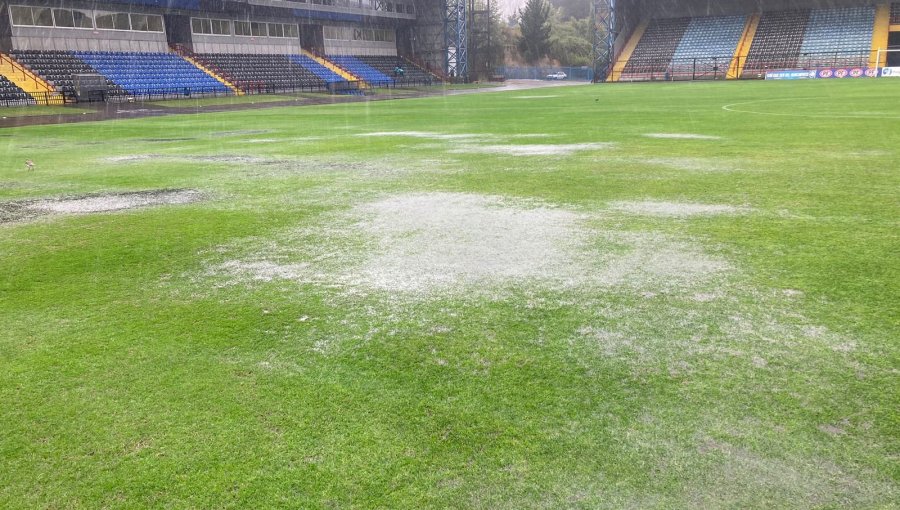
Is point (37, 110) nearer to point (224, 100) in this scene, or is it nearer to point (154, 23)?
point (224, 100)

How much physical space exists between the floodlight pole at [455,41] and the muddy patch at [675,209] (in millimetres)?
55952

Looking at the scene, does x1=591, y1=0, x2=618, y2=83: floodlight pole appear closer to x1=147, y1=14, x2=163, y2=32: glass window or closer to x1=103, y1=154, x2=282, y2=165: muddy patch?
x1=147, y1=14, x2=163, y2=32: glass window

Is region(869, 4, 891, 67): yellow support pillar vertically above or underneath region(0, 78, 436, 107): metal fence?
above

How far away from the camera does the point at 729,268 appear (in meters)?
4.68

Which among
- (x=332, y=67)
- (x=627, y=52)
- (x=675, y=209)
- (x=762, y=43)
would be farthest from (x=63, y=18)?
(x=762, y=43)

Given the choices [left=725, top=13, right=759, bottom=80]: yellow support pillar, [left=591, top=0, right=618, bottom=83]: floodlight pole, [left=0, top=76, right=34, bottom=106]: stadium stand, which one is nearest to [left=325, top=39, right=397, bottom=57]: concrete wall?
[left=591, top=0, right=618, bottom=83]: floodlight pole

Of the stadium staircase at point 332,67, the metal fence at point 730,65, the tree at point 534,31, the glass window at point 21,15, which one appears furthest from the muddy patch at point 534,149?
the tree at point 534,31

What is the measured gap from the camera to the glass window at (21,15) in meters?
35.1

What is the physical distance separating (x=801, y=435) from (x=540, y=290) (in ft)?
6.60

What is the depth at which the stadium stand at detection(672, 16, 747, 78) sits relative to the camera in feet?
186

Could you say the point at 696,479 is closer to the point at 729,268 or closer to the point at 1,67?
the point at 729,268

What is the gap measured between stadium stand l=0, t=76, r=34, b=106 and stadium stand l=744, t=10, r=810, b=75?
166ft

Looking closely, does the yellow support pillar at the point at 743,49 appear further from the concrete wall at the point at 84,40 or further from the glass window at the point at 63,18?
the glass window at the point at 63,18

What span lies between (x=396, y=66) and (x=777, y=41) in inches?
1299
